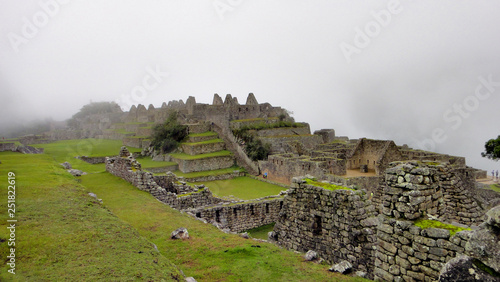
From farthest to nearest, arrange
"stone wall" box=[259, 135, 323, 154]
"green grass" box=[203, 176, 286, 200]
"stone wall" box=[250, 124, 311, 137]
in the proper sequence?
"stone wall" box=[250, 124, 311, 137]
"stone wall" box=[259, 135, 323, 154]
"green grass" box=[203, 176, 286, 200]

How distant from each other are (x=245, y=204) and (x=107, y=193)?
614cm

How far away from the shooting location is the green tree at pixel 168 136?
37844 millimetres

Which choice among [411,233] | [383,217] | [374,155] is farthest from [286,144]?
[411,233]

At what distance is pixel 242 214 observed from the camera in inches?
566

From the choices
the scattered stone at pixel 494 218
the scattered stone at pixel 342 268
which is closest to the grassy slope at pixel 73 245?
the scattered stone at pixel 342 268

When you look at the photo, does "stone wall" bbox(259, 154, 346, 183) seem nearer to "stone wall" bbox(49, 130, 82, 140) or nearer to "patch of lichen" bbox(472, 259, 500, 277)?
"patch of lichen" bbox(472, 259, 500, 277)

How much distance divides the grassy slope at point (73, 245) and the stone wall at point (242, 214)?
512 cm

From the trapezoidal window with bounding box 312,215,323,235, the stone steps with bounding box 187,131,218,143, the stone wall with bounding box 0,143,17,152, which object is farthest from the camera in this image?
the stone steps with bounding box 187,131,218,143

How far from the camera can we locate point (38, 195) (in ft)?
30.0

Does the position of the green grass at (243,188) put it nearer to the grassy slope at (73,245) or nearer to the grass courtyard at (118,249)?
the grass courtyard at (118,249)

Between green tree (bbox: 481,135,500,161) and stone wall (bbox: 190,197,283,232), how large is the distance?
35.0 meters

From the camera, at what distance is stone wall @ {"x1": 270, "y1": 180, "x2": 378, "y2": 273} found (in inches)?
280

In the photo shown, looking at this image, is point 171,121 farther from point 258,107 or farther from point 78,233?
point 78,233

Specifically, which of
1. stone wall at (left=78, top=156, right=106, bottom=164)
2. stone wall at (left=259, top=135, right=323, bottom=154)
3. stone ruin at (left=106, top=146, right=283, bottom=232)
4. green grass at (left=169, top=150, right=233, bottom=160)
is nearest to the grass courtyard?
stone ruin at (left=106, top=146, right=283, bottom=232)
